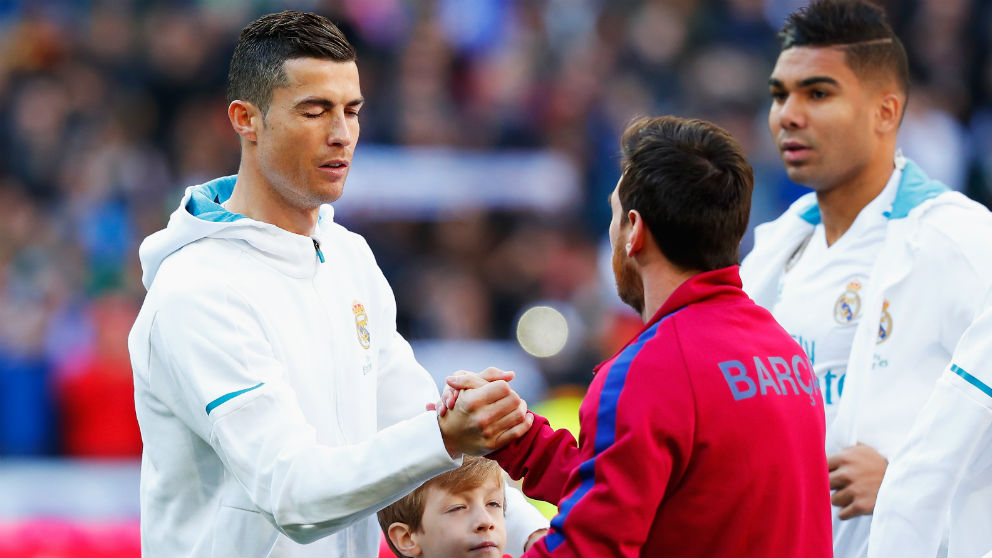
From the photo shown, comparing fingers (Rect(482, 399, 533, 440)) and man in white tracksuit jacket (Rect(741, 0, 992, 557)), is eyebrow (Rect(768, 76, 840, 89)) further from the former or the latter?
fingers (Rect(482, 399, 533, 440))

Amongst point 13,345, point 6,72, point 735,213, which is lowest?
point 13,345

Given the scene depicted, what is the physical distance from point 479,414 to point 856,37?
227cm

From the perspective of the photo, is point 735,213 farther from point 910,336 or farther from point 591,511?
point 910,336

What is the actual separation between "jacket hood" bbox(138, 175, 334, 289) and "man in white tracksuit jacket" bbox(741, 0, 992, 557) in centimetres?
180

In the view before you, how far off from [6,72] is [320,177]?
8.92 meters

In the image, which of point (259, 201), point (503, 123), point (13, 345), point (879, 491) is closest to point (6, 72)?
point (13, 345)

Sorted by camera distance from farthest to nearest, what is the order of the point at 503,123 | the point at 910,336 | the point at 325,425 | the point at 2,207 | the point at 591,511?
the point at 503,123 < the point at 2,207 < the point at 910,336 < the point at 325,425 < the point at 591,511

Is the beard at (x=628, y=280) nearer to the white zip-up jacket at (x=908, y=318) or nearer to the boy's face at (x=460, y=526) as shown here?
the boy's face at (x=460, y=526)

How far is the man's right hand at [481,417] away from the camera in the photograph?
3.20 meters

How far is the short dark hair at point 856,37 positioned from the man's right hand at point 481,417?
206 cm

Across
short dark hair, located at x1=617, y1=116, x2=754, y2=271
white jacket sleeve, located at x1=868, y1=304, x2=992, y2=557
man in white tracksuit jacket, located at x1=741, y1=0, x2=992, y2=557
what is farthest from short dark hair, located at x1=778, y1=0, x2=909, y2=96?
short dark hair, located at x1=617, y1=116, x2=754, y2=271

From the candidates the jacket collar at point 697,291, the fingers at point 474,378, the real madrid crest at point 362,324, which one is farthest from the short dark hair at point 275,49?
the jacket collar at point 697,291

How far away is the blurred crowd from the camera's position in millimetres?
9562

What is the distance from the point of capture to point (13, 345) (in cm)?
925
